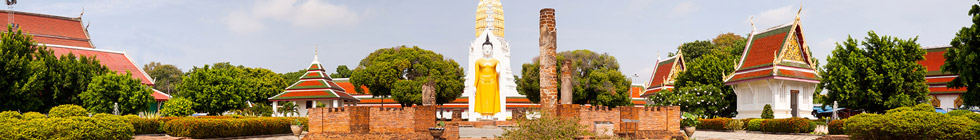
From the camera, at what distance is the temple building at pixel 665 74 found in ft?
141

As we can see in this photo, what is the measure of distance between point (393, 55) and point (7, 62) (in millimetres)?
22420

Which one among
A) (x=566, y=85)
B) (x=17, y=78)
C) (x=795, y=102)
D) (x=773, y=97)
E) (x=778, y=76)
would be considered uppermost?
(x=778, y=76)

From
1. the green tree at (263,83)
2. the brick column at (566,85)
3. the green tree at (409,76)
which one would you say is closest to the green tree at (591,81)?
the green tree at (409,76)

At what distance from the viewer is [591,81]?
4153 cm

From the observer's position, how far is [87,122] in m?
15.4

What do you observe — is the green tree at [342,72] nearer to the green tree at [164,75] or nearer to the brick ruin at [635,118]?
the green tree at [164,75]

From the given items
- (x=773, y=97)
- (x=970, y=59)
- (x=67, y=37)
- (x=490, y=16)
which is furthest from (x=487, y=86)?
(x=67, y=37)

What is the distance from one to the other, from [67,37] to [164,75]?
1145 inches

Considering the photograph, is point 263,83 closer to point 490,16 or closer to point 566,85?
point 490,16

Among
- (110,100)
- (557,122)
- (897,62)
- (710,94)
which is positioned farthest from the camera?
(710,94)

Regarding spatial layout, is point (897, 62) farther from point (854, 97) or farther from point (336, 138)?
point (336, 138)

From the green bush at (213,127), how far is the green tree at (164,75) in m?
57.5

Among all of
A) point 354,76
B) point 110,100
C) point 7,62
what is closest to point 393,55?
point 354,76

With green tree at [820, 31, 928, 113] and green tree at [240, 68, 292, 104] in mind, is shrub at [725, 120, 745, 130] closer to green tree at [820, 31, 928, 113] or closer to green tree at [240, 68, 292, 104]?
green tree at [820, 31, 928, 113]
